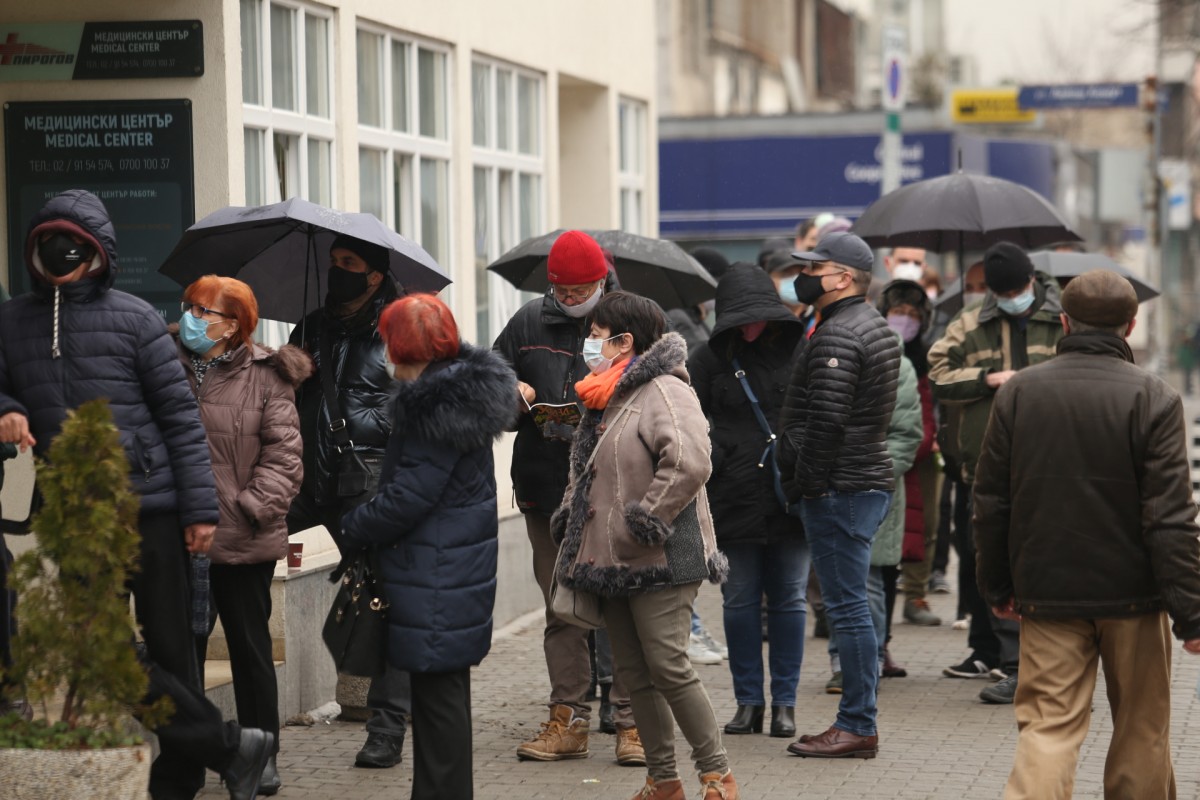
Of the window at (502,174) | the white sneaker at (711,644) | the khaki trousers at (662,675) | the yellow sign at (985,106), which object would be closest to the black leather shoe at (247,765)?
the khaki trousers at (662,675)

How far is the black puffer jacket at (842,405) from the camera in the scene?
741 cm

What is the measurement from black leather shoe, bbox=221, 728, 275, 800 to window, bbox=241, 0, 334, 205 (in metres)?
3.26

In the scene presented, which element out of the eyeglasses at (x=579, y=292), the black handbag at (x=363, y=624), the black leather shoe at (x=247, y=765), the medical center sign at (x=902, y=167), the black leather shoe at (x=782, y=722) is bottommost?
the black leather shoe at (x=782, y=722)

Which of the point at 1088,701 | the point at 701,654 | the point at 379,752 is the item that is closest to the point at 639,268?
the point at 701,654

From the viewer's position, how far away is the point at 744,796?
705 cm

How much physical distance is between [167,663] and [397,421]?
1093 mm

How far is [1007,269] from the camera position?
8734mm

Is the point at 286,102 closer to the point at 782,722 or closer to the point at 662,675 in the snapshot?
the point at 782,722

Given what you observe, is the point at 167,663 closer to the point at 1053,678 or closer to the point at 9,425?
the point at 9,425

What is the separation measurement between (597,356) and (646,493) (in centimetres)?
57

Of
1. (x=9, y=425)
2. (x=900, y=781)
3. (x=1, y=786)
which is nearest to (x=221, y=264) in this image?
(x=9, y=425)

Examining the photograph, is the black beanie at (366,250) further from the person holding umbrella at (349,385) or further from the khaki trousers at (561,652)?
the khaki trousers at (561,652)

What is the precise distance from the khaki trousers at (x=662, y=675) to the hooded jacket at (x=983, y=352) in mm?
2776

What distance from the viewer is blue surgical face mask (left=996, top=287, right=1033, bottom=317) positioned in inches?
349
